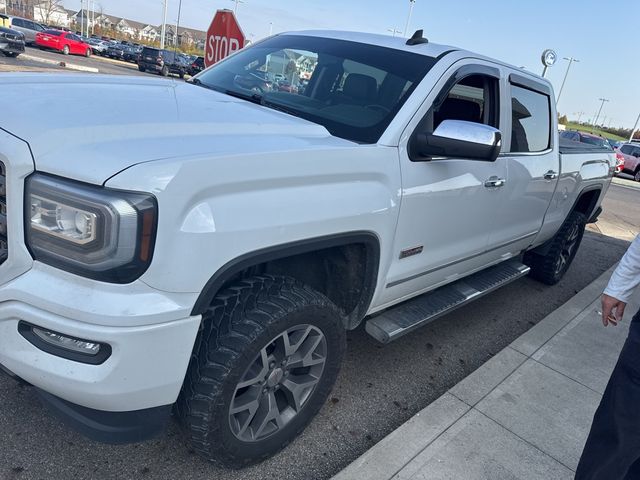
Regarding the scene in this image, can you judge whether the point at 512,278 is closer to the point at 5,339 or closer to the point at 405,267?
the point at 405,267

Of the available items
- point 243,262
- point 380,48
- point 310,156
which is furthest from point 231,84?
point 243,262

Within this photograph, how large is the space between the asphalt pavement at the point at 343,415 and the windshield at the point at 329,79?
1.54 m

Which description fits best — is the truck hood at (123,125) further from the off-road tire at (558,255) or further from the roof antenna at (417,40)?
the off-road tire at (558,255)

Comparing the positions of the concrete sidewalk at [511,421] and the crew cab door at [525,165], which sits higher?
the crew cab door at [525,165]

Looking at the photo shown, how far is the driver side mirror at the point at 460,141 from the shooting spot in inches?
97.7

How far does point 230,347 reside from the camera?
204 centimetres

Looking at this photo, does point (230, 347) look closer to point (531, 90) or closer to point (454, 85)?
point (454, 85)

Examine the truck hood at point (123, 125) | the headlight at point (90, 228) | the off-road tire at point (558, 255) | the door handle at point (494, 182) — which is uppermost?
the truck hood at point (123, 125)

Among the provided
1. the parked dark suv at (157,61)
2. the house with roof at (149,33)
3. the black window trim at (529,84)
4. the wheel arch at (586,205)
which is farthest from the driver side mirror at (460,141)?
the house with roof at (149,33)

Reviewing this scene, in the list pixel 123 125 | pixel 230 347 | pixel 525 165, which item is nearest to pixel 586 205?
pixel 525 165

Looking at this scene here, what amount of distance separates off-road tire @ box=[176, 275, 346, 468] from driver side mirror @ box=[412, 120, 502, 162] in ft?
3.06

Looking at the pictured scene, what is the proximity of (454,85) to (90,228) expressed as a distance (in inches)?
86.5

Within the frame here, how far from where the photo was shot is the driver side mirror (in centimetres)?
248

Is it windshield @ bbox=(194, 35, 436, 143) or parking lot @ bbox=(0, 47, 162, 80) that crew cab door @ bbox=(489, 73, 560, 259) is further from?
parking lot @ bbox=(0, 47, 162, 80)
